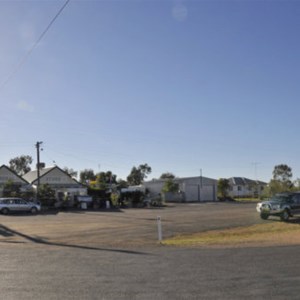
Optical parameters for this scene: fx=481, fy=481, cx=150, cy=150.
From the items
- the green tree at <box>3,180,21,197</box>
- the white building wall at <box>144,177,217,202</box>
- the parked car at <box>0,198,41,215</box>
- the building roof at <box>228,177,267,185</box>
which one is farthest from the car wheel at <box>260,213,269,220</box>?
the building roof at <box>228,177,267,185</box>

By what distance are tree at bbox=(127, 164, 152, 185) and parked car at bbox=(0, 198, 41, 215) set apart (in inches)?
4111

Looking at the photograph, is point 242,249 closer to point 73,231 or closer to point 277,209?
point 73,231

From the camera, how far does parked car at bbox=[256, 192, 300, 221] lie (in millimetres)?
30188

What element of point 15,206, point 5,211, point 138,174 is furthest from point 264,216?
point 138,174

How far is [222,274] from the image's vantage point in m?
10.3

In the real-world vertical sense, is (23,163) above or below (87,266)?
above

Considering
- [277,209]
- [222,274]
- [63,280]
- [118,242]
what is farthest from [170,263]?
[277,209]

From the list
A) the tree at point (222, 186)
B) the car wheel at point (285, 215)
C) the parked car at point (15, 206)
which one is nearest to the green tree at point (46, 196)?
the parked car at point (15, 206)

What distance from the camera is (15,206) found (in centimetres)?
4725

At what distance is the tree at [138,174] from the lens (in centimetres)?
15425

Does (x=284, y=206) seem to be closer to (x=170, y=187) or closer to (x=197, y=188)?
(x=170, y=187)

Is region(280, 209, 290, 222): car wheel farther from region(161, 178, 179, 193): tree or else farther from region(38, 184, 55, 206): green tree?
region(161, 178, 179, 193): tree

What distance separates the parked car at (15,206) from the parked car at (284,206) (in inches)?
1019

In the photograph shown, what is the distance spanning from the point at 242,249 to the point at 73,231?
40.7ft
